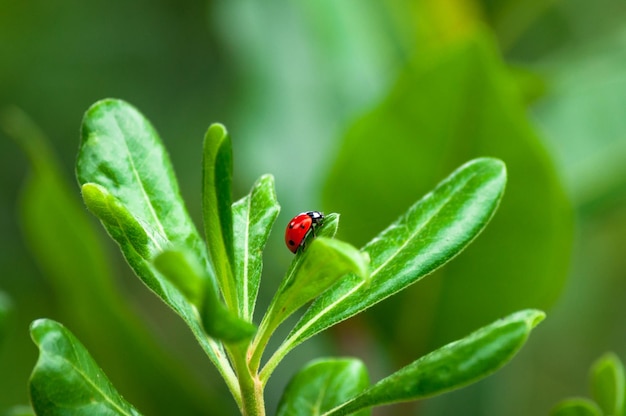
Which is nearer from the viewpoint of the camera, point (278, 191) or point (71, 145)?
point (278, 191)

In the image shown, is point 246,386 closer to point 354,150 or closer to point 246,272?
point 246,272

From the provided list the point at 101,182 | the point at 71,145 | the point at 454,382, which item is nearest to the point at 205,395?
the point at 101,182

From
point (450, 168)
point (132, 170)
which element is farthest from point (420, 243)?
point (450, 168)

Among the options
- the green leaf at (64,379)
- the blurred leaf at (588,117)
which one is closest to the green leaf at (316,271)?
the green leaf at (64,379)

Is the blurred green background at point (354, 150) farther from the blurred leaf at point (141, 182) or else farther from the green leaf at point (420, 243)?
the green leaf at point (420, 243)

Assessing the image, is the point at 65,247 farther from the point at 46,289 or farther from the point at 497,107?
the point at 46,289

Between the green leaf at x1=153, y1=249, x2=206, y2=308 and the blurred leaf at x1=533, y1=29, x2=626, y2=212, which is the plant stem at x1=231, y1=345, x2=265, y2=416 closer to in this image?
the green leaf at x1=153, y1=249, x2=206, y2=308

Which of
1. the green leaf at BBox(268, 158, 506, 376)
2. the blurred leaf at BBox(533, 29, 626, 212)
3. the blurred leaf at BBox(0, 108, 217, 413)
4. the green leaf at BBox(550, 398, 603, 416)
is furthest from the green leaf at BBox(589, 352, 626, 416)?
the blurred leaf at BBox(533, 29, 626, 212)
